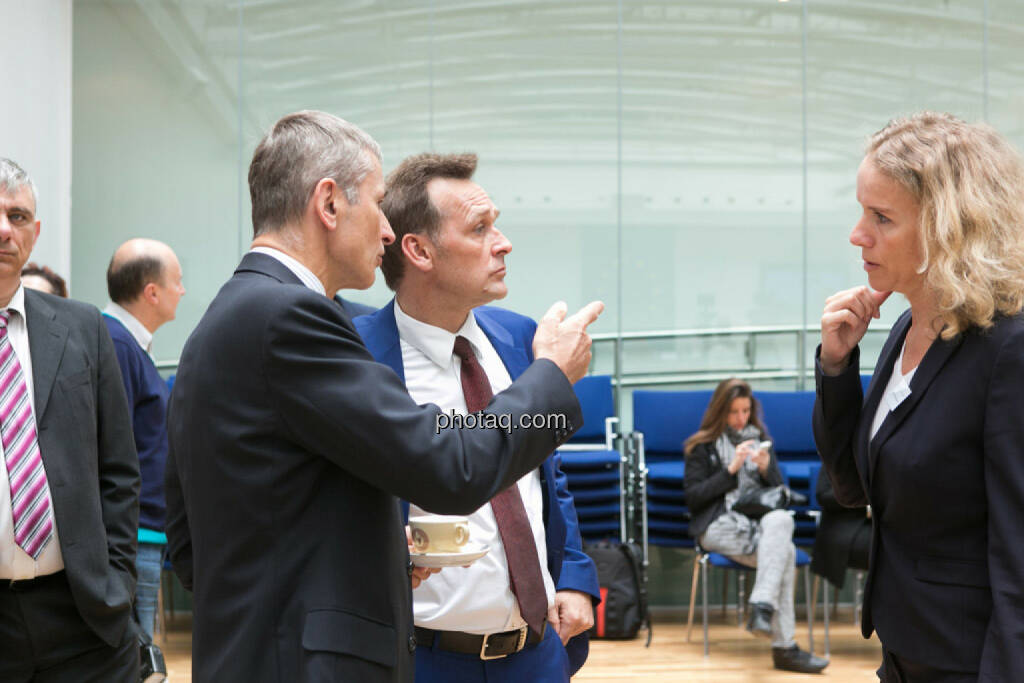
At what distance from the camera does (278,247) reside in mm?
1429

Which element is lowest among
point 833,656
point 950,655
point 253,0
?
point 833,656

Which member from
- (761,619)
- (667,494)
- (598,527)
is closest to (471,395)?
(761,619)

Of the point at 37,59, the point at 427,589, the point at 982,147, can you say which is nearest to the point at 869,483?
the point at 982,147

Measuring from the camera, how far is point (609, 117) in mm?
6941

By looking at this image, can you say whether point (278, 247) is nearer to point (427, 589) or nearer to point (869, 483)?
point (427, 589)

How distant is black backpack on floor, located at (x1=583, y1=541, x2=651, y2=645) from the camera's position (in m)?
5.32

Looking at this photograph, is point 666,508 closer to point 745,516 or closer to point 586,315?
point 745,516

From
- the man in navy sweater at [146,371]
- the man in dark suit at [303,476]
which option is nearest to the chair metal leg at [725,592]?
the man in navy sweater at [146,371]

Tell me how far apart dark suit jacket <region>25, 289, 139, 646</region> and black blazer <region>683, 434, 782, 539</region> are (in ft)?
11.6

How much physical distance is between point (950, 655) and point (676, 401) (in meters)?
4.58

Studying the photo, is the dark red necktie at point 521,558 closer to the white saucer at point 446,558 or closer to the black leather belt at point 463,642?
the black leather belt at point 463,642

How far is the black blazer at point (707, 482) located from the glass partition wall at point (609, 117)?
148 cm

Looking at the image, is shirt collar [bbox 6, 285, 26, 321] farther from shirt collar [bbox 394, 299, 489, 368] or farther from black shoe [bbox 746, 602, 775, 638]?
black shoe [bbox 746, 602, 775, 638]

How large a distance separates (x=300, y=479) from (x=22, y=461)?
1045mm
